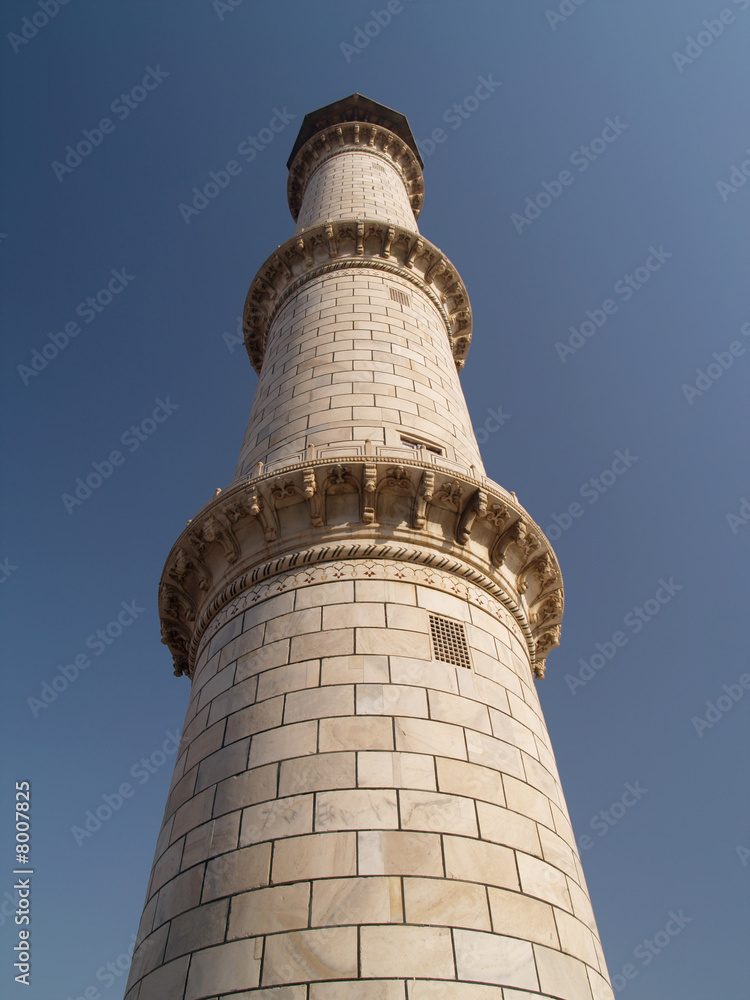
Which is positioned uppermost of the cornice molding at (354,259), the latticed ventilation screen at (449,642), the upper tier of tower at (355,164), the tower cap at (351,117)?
the tower cap at (351,117)

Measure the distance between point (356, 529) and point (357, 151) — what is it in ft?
70.4

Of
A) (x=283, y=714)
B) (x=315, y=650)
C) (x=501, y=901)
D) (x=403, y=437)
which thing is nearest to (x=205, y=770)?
(x=283, y=714)

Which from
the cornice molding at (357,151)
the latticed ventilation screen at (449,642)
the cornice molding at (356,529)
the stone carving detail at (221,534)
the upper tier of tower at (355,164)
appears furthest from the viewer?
the cornice molding at (357,151)

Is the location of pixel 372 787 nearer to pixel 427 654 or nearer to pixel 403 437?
pixel 427 654

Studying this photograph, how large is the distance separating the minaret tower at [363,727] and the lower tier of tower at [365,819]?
0.07 feet

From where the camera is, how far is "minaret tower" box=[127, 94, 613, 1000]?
5832 millimetres

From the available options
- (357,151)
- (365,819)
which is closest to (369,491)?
(365,819)

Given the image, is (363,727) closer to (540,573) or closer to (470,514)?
(470,514)

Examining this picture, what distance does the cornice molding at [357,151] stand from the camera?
27.0 m

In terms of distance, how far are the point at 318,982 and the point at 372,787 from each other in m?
1.63

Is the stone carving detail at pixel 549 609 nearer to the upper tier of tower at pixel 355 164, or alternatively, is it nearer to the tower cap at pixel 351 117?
the upper tier of tower at pixel 355 164

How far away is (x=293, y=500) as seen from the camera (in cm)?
993

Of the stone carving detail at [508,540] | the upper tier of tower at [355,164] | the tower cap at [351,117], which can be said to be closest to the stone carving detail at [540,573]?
the stone carving detail at [508,540]

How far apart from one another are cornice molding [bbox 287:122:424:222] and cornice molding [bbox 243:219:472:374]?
1071 cm
